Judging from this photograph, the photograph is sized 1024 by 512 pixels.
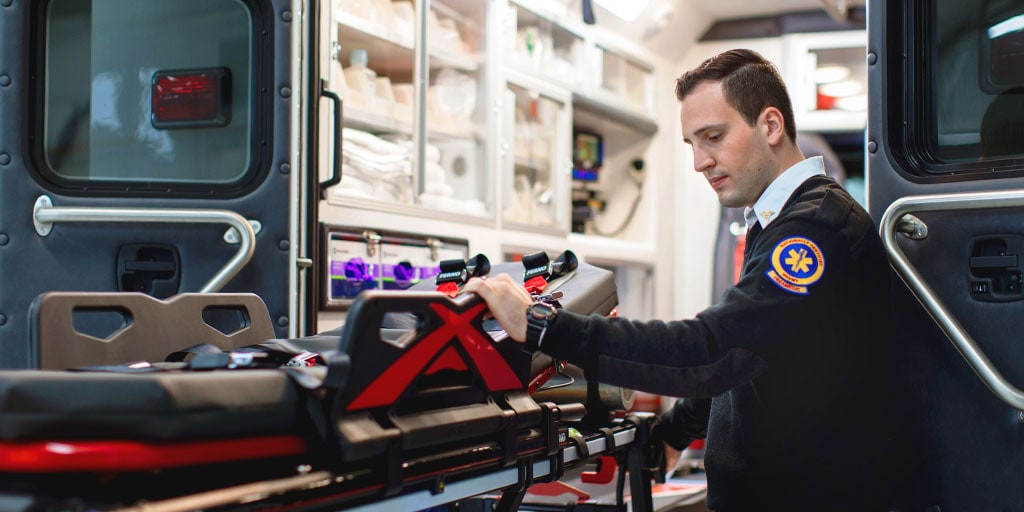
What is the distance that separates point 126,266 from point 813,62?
5.75 m

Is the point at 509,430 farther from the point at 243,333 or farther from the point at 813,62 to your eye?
the point at 813,62

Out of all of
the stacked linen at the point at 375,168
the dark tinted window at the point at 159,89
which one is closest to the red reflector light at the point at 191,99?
the dark tinted window at the point at 159,89

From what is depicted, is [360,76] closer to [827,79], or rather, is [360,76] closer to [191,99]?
[191,99]

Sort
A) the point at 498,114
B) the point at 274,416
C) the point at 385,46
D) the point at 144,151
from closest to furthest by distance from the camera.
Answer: the point at 274,416, the point at 144,151, the point at 385,46, the point at 498,114

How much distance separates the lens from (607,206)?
777 cm

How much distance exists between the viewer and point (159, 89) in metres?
3.12

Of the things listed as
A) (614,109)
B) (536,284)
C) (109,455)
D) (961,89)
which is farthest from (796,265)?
(614,109)

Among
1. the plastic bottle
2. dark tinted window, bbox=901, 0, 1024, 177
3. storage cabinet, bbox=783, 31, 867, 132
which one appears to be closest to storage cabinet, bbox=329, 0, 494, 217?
the plastic bottle

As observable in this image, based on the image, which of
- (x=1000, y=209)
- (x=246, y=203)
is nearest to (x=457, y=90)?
(x=246, y=203)

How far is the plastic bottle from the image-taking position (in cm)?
444

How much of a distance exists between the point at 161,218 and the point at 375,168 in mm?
1591

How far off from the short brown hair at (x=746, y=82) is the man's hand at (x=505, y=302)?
2.50 ft

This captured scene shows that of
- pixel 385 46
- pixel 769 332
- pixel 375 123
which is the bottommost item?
pixel 769 332

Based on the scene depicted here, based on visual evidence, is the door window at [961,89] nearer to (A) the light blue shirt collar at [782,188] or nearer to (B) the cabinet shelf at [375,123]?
(A) the light blue shirt collar at [782,188]
